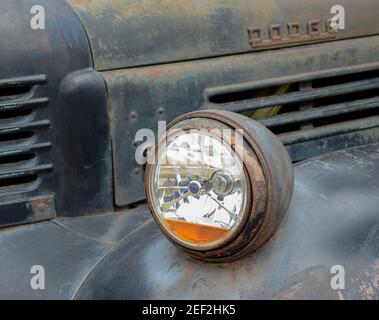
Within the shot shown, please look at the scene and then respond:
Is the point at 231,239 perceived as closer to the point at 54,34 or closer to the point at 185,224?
the point at 185,224

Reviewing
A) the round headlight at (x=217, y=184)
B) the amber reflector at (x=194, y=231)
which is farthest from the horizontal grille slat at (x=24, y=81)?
the amber reflector at (x=194, y=231)

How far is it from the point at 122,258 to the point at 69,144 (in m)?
0.43

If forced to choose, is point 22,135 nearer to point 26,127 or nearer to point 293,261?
point 26,127

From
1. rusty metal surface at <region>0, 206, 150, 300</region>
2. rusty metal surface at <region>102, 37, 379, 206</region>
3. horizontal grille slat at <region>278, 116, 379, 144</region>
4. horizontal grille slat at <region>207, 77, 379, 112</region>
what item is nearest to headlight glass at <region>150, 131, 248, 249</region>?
rusty metal surface at <region>0, 206, 150, 300</region>

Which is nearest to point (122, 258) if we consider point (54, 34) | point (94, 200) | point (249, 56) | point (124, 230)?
point (124, 230)

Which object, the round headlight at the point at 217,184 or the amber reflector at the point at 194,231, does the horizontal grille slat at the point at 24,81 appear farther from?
the amber reflector at the point at 194,231

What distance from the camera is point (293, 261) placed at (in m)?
1.65

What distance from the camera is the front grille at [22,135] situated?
6.70 feet

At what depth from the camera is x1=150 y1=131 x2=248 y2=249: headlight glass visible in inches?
63.6

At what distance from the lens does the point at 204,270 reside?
1.70 meters

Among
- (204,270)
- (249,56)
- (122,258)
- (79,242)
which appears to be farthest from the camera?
(249,56)

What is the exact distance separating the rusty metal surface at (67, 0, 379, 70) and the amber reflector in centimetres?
67

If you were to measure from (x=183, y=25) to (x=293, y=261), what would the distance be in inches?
36.8

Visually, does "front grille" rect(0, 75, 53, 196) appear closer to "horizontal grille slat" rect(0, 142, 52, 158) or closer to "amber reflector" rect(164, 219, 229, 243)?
"horizontal grille slat" rect(0, 142, 52, 158)
